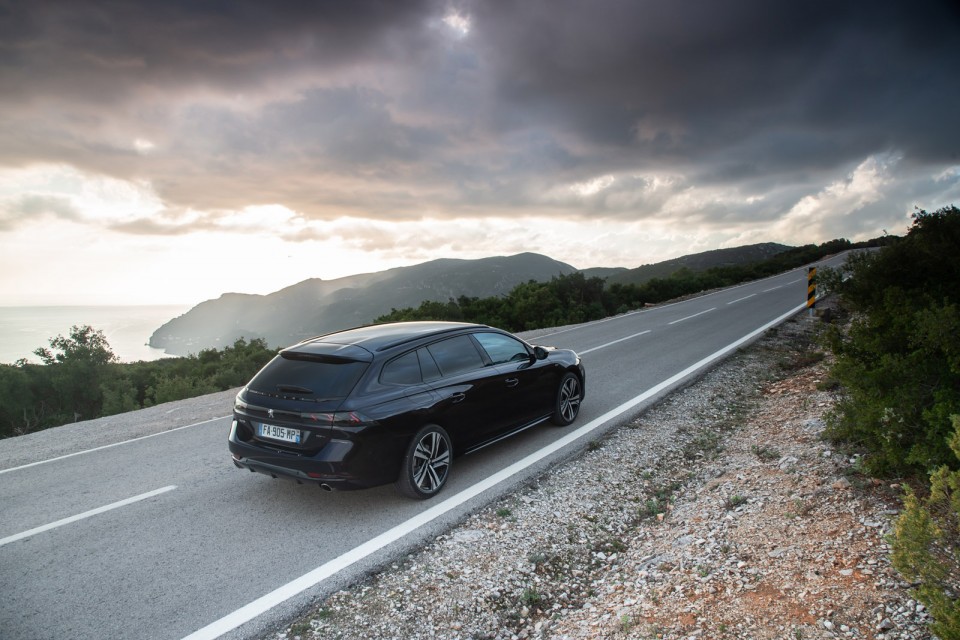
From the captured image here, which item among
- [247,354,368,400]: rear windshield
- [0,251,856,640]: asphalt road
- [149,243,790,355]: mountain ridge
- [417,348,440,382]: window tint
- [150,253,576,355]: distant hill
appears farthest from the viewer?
[150,253,576,355]: distant hill

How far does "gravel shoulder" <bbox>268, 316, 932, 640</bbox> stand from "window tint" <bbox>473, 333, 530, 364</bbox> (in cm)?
134

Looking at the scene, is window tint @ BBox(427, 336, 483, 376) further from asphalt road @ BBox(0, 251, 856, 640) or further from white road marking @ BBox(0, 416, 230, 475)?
→ white road marking @ BBox(0, 416, 230, 475)

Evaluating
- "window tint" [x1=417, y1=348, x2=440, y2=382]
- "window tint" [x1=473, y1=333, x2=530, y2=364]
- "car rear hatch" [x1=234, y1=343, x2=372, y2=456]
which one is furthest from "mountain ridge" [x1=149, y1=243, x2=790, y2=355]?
"car rear hatch" [x1=234, y1=343, x2=372, y2=456]

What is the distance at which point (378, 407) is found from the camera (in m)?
4.75

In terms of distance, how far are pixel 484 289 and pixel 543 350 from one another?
580 ft

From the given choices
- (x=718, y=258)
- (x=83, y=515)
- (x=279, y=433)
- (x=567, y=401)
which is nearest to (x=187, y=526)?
(x=279, y=433)

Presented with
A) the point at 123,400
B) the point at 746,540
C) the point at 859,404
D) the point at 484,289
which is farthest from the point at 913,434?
the point at 484,289

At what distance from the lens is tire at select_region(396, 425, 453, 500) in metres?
4.93

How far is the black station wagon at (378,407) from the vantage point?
4.61 metres

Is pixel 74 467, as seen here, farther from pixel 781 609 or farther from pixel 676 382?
pixel 676 382

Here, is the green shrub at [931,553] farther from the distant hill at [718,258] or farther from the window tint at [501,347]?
the distant hill at [718,258]

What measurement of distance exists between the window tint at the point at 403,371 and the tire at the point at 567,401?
2.36m

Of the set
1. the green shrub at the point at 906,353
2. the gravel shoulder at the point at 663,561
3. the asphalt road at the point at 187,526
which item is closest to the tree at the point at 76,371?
the asphalt road at the point at 187,526

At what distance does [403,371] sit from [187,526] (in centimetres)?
225
